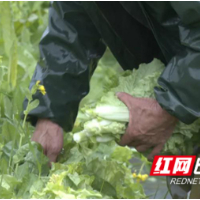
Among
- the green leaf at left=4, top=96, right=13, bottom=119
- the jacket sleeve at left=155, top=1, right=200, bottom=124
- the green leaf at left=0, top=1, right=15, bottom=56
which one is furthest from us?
the green leaf at left=0, top=1, right=15, bottom=56

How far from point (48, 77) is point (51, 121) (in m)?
0.20

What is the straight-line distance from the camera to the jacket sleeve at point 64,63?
2.67 meters

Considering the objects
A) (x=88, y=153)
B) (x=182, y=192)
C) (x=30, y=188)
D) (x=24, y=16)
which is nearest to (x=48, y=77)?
(x=88, y=153)

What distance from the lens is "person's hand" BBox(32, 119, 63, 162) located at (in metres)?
2.67

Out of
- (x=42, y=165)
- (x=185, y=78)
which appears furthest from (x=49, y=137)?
(x=185, y=78)

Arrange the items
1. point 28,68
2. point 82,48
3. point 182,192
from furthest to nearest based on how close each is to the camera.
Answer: point 28,68, point 182,192, point 82,48

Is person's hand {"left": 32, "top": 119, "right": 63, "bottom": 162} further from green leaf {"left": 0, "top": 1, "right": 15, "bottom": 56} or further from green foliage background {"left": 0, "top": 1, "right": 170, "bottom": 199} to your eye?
green leaf {"left": 0, "top": 1, "right": 15, "bottom": 56}

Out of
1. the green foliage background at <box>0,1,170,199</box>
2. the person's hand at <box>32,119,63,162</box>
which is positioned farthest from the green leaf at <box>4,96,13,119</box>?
the person's hand at <box>32,119,63,162</box>

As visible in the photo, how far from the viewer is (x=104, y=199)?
7.16 feet

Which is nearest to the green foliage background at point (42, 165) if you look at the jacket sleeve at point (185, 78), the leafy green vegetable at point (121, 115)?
the leafy green vegetable at point (121, 115)

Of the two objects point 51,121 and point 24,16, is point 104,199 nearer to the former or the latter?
point 51,121

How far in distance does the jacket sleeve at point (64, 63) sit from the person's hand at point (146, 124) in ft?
1.02

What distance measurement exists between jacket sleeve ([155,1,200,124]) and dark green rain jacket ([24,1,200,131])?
0.03 m

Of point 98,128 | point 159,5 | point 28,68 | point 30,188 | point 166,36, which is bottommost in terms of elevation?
point 28,68
